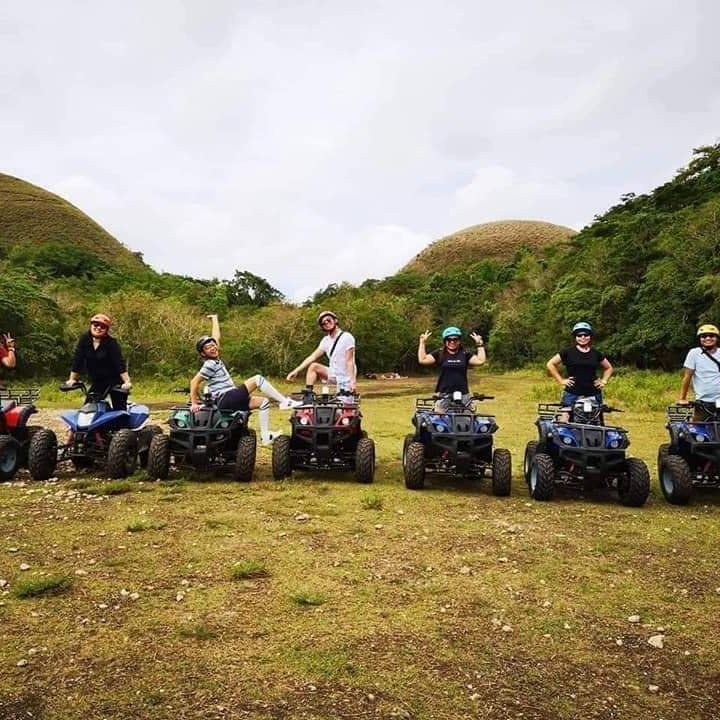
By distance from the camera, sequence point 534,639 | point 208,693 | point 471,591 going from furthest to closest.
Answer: point 471,591 → point 534,639 → point 208,693

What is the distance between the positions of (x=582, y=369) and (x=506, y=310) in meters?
40.0

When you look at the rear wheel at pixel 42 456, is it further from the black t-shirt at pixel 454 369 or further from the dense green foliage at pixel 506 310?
the dense green foliage at pixel 506 310

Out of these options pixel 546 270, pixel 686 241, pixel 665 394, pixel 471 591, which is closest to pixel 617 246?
pixel 686 241

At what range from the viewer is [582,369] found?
7.82m

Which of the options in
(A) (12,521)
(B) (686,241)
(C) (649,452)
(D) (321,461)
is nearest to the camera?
(A) (12,521)

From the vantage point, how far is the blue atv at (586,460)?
695cm

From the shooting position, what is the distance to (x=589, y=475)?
6996 mm

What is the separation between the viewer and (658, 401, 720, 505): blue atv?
23.1 feet

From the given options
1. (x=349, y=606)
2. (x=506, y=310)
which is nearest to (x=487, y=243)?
(x=506, y=310)

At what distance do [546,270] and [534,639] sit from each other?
48.7 metres

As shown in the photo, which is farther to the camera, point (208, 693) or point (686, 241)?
point (686, 241)

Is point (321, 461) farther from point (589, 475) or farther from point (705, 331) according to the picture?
point (705, 331)

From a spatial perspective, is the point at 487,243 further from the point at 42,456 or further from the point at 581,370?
the point at 42,456

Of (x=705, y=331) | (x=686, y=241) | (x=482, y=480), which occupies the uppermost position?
(x=686, y=241)
